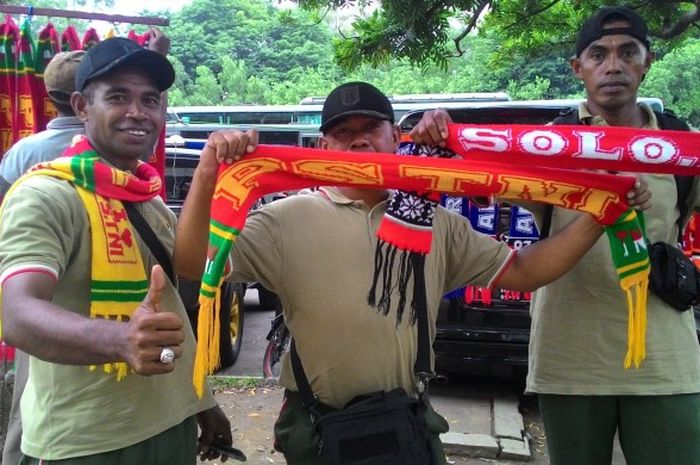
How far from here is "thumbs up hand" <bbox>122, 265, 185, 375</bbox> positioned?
133cm

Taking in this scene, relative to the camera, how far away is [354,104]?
211 centimetres

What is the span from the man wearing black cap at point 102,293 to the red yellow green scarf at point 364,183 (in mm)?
189

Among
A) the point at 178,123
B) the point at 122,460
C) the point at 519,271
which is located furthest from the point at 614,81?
the point at 178,123

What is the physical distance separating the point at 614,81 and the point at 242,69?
29678 millimetres

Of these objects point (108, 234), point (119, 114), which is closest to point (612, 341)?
point (108, 234)

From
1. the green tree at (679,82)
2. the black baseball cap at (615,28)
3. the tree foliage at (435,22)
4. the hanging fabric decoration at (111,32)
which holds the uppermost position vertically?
the green tree at (679,82)

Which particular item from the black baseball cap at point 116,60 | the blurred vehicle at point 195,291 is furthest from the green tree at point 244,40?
the black baseball cap at point 116,60

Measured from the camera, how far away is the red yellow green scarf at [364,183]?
5.89ft

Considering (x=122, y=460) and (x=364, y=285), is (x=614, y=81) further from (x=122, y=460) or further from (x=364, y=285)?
(x=122, y=460)

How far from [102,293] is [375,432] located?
89 cm

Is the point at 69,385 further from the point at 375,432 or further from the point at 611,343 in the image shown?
the point at 611,343

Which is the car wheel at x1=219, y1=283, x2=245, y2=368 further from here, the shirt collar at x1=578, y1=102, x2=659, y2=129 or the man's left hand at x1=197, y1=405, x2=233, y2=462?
the shirt collar at x1=578, y1=102, x2=659, y2=129

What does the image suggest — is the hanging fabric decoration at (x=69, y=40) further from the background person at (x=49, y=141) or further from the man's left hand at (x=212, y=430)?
the man's left hand at (x=212, y=430)

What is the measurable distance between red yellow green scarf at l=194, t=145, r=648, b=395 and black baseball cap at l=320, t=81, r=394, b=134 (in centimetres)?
23
